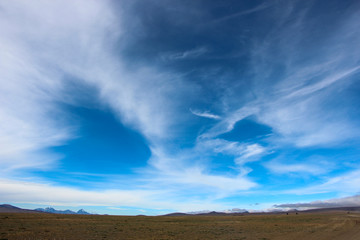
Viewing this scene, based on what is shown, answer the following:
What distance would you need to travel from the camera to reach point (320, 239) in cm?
2773

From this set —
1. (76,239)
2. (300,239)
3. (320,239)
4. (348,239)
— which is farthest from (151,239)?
(348,239)

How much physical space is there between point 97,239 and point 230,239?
1948 cm

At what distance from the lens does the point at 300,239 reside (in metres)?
28.9

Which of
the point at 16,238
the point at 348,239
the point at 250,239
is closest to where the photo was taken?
the point at 348,239

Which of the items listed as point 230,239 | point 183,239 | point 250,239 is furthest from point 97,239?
point 250,239

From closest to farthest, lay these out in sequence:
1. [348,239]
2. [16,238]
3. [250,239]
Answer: [348,239], [16,238], [250,239]

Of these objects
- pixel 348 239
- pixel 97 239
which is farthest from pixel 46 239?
pixel 348 239

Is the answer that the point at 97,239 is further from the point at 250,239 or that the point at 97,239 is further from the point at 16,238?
the point at 250,239

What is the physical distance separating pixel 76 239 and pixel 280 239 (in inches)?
1126

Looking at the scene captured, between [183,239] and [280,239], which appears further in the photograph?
[183,239]

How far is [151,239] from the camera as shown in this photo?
31688mm

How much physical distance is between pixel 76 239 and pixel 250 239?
81.4 ft

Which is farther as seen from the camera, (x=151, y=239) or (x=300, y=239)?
(x=151, y=239)

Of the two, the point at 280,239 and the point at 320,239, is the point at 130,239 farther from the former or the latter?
the point at 320,239
